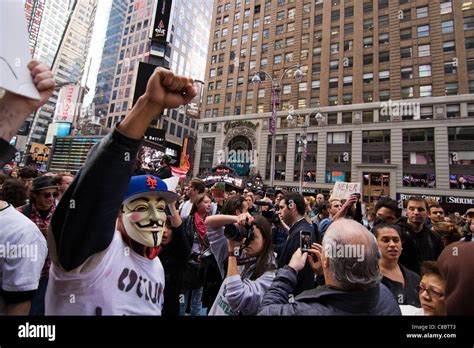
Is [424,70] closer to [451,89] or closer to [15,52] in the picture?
[451,89]

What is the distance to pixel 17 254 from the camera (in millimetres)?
1710

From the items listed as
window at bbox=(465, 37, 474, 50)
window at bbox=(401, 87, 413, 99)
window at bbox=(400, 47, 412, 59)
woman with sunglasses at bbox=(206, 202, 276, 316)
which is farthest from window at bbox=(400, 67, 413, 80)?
woman with sunglasses at bbox=(206, 202, 276, 316)

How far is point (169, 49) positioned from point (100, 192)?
86.9 feet

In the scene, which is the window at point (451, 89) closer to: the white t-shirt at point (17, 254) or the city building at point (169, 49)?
the city building at point (169, 49)

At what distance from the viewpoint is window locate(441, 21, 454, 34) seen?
2702cm

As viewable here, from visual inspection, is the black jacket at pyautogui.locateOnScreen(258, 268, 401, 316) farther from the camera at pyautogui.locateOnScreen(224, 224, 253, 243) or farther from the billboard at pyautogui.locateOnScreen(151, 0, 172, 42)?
the billboard at pyautogui.locateOnScreen(151, 0, 172, 42)

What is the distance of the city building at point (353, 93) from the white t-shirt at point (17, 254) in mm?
20551

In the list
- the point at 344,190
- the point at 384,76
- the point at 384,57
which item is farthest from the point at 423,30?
the point at 344,190

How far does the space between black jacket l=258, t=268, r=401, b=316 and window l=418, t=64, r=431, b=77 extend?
35.5 metres

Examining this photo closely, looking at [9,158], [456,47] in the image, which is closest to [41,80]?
[9,158]

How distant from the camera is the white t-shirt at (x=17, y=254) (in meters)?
1.66

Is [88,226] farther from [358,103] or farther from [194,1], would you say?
[358,103]

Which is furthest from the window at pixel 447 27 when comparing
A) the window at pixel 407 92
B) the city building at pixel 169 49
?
the city building at pixel 169 49

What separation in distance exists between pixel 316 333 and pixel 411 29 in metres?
39.2
